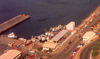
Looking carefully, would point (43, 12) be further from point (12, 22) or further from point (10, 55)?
point (10, 55)

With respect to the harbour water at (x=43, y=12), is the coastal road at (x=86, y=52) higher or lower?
lower

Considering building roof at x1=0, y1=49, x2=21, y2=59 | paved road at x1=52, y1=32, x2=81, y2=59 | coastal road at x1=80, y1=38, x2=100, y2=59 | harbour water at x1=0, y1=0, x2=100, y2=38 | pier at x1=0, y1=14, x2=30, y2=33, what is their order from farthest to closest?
pier at x1=0, y1=14, x2=30, y2=33 < harbour water at x1=0, y1=0, x2=100, y2=38 < paved road at x1=52, y1=32, x2=81, y2=59 < coastal road at x1=80, y1=38, x2=100, y2=59 < building roof at x1=0, y1=49, x2=21, y2=59

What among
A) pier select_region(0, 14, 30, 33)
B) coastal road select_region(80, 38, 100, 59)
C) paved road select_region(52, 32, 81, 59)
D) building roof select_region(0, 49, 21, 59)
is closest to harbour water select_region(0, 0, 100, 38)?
pier select_region(0, 14, 30, 33)

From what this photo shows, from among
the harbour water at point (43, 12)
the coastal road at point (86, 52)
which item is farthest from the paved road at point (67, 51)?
the harbour water at point (43, 12)

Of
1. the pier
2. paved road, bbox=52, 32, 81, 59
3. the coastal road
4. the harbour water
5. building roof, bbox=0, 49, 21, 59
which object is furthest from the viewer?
the pier

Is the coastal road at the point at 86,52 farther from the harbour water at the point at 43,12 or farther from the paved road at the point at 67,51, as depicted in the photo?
the harbour water at the point at 43,12

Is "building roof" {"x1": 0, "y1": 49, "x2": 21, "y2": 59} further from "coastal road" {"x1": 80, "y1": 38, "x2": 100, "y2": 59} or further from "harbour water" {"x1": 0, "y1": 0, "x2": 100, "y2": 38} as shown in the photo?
"harbour water" {"x1": 0, "y1": 0, "x2": 100, "y2": 38}
